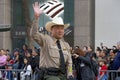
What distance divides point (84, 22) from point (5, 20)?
5246 millimetres

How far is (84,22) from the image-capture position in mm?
27828

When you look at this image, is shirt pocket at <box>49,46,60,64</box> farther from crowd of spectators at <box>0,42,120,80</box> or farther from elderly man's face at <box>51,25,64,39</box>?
crowd of spectators at <box>0,42,120,80</box>

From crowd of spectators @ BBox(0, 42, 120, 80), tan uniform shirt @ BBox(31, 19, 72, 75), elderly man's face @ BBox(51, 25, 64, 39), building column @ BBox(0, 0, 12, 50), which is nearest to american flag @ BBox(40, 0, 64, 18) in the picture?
crowd of spectators @ BBox(0, 42, 120, 80)

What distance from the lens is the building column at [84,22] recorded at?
27594mm

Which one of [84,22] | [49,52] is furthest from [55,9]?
[84,22]

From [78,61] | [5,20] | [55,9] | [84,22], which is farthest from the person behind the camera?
[5,20]

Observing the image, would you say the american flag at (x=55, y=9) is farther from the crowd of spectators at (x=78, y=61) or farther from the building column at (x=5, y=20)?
the building column at (x=5, y=20)

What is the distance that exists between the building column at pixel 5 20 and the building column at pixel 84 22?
453 centimetres

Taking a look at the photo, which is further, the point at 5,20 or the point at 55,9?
the point at 5,20

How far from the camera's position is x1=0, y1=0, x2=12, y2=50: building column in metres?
28.2

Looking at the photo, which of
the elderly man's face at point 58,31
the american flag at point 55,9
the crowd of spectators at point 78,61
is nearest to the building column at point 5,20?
the crowd of spectators at point 78,61

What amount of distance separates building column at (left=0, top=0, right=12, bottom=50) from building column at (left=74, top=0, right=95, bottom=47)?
4.53 meters

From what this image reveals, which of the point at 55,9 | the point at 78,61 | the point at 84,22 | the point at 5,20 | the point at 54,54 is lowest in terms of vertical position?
the point at 78,61

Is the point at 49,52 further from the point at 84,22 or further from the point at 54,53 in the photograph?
the point at 84,22
